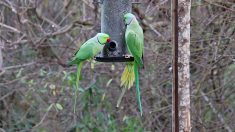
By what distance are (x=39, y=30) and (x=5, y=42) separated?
0.38m

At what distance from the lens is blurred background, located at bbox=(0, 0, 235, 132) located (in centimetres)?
486

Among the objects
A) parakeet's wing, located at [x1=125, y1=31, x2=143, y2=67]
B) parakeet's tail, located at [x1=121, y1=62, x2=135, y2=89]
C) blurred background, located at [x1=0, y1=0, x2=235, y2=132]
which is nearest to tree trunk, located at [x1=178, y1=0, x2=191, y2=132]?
parakeet's wing, located at [x1=125, y1=31, x2=143, y2=67]

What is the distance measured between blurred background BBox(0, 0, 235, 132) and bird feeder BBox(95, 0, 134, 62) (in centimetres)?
98

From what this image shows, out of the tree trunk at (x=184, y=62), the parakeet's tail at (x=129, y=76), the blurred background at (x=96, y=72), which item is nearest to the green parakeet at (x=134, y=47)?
the parakeet's tail at (x=129, y=76)

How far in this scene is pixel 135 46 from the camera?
3.01 meters

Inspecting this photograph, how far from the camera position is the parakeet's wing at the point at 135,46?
9.86ft

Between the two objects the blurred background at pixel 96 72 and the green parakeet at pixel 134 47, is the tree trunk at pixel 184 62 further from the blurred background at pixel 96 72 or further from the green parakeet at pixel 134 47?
the blurred background at pixel 96 72

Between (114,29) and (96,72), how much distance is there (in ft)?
6.96

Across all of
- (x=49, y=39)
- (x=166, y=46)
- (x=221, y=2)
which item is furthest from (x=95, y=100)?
(x=221, y=2)

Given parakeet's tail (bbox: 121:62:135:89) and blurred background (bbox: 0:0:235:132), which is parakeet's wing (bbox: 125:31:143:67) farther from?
blurred background (bbox: 0:0:235:132)

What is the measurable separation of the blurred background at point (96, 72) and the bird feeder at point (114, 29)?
0.98 meters

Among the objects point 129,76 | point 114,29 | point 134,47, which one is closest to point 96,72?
point 114,29

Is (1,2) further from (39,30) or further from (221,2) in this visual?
(221,2)

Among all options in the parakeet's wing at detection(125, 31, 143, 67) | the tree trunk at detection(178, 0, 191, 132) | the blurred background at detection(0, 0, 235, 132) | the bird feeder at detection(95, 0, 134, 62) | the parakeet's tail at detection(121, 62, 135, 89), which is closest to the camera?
the tree trunk at detection(178, 0, 191, 132)
